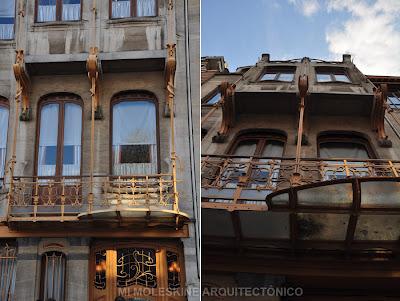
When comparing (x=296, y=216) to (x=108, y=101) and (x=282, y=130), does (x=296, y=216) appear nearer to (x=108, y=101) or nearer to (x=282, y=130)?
(x=282, y=130)

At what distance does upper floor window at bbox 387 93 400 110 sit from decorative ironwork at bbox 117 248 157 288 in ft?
28.1

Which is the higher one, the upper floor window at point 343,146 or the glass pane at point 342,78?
the glass pane at point 342,78

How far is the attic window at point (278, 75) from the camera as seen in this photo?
16.8 meters

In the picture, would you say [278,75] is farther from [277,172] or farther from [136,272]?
[136,272]

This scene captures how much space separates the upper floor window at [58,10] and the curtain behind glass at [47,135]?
227 centimetres

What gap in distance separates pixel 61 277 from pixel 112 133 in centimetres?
345

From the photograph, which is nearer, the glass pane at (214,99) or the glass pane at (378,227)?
the glass pane at (378,227)

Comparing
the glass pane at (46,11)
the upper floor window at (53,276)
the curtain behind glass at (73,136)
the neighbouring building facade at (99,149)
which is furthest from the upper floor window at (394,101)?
the upper floor window at (53,276)

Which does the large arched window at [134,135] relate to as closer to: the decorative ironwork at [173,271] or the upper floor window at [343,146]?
the decorative ironwork at [173,271]

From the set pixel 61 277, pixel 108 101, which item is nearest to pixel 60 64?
pixel 108 101

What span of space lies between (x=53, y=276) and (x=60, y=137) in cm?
320

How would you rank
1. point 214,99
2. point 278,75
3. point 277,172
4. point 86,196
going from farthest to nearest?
point 214,99
point 278,75
point 86,196
point 277,172

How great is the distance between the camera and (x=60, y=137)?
13711mm

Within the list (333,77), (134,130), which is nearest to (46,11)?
(134,130)
